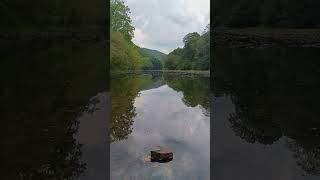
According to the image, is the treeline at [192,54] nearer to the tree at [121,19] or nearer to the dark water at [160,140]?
the tree at [121,19]

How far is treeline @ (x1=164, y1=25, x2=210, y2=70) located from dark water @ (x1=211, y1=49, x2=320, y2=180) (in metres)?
40.0

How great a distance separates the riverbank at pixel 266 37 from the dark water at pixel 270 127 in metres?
7.35

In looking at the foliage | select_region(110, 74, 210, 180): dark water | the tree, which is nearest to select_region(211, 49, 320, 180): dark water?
select_region(110, 74, 210, 180): dark water

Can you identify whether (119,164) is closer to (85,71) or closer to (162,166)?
(162,166)

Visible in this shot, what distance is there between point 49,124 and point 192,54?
62799 mm

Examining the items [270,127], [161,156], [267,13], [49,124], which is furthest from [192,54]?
[161,156]

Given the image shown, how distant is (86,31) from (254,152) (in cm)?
2776

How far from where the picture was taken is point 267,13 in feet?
110

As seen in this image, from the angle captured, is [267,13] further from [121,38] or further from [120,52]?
[121,38]

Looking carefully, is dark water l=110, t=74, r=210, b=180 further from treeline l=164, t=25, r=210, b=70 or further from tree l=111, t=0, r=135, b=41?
treeline l=164, t=25, r=210, b=70

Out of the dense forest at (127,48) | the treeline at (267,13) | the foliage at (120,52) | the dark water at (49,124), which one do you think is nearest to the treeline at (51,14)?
the dark water at (49,124)

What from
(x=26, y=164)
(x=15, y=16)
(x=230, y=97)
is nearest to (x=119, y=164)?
(x=26, y=164)

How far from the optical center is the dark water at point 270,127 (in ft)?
27.4

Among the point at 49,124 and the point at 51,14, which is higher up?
the point at 51,14
